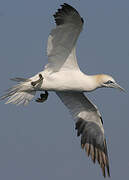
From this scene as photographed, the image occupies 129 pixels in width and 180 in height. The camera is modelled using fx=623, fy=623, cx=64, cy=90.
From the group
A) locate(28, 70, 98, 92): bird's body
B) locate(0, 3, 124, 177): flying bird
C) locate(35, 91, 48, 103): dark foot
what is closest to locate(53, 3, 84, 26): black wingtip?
locate(0, 3, 124, 177): flying bird

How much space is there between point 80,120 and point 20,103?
2.33 m

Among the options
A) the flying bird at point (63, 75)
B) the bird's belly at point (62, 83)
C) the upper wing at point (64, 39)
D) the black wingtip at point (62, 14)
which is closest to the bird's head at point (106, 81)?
the flying bird at point (63, 75)

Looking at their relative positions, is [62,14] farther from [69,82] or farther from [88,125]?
[88,125]

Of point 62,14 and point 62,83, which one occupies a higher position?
point 62,14

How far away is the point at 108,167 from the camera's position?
19.1 metres

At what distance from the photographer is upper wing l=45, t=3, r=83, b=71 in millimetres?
16484

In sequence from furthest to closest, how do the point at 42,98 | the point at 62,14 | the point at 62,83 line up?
the point at 42,98, the point at 62,83, the point at 62,14

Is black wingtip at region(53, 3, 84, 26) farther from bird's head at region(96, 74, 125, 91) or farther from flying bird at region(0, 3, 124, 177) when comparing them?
bird's head at region(96, 74, 125, 91)

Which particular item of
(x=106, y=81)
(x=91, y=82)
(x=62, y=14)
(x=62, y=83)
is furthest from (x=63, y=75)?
(x=62, y=14)

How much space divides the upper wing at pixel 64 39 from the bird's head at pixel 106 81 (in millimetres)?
698

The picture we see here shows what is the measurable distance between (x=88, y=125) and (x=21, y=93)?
2.67m

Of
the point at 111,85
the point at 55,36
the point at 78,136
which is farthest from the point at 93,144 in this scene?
the point at 55,36

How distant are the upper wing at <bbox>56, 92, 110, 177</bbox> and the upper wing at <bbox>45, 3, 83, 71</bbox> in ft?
5.34

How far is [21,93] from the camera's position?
58.2 feet
